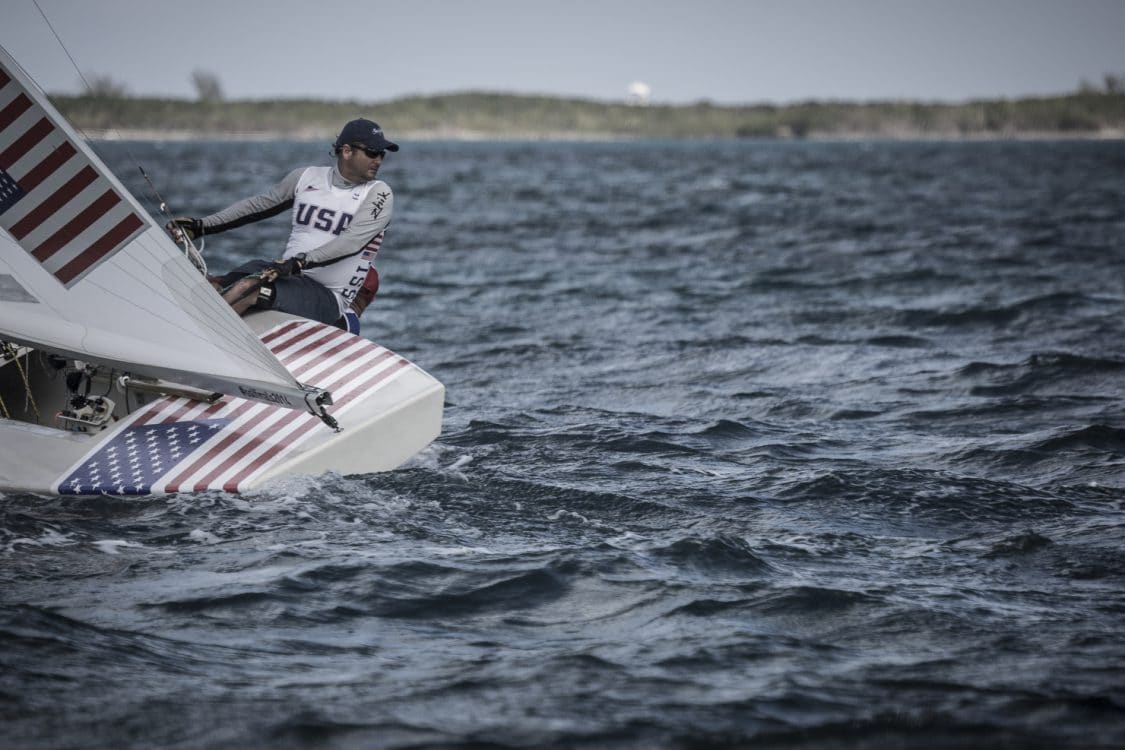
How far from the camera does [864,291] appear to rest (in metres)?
17.5

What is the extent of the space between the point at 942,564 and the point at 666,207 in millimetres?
32288

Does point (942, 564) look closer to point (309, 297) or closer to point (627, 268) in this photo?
point (309, 297)

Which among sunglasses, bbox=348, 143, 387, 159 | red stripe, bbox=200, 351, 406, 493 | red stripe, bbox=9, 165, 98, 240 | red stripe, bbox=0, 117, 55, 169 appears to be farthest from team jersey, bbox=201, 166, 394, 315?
red stripe, bbox=0, 117, 55, 169

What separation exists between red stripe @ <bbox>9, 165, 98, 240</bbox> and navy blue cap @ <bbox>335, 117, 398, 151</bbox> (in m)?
1.88

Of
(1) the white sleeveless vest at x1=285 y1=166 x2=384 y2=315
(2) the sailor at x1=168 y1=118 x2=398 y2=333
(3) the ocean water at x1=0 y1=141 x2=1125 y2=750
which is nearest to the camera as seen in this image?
(3) the ocean water at x1=0 y1=141 x2=1125 y2=750

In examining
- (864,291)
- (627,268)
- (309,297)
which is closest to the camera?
(309,297)

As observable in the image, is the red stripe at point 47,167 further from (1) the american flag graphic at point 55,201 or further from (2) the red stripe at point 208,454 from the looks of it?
(2) the red stripe at point 208,454

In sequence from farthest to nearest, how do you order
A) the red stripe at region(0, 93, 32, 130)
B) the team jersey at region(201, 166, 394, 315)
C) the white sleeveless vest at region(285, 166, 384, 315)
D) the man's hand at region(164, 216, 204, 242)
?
1. the white sleeveless vest at region(285, 166, 384, 315)
2. the team jersey at region(201, 166, 394, 315)
3. the man's hand at region(164, 216, 204, 242)
4. the red stripe at region(0, 93, 32, 130)

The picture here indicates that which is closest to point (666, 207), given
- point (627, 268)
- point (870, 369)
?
point (627, 268)

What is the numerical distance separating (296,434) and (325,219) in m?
1.81

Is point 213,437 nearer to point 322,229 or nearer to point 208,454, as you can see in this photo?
point 208,454

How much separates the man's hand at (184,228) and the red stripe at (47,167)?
1344 millimetres

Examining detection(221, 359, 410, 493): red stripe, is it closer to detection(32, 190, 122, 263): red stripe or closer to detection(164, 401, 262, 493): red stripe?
detection(164, 401, 262, 493): red stripe

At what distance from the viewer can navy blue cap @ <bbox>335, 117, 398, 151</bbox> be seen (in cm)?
823
